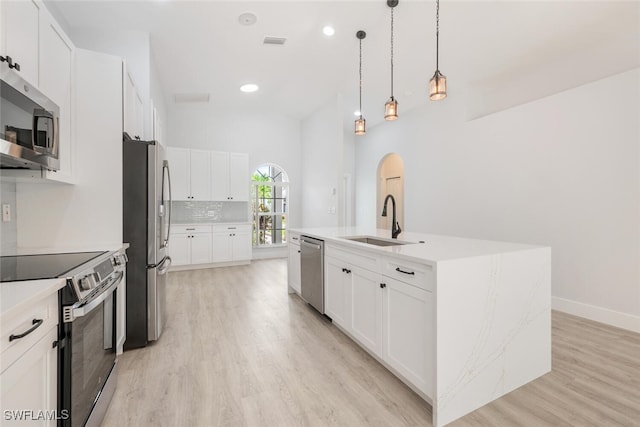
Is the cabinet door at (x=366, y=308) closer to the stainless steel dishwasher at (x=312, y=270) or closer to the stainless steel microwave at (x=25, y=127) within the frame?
the stainless steel dishwasher at (x=312, y=270)

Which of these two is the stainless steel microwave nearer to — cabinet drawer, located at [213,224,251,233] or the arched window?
cabinet drawer, located at [213,224,251,233]

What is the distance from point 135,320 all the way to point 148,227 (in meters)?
0.79

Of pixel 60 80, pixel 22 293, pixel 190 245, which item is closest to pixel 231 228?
pixel 190 245

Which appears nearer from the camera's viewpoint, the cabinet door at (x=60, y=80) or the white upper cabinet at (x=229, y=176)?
the cabinet door at (x=60, y=80)

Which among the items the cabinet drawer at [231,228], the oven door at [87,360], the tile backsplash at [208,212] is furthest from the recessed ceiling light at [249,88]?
the oven door at [87,360]

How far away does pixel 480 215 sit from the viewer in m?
4.43

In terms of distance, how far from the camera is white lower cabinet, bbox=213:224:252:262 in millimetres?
5746

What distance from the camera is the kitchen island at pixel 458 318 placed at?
5.36ft

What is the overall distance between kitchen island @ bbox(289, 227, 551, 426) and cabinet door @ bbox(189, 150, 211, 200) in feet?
14.5

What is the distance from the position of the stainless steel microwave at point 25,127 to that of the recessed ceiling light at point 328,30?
272 cm

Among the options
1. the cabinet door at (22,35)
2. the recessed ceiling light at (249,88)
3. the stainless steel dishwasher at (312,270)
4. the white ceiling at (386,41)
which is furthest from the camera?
the recessed ceiling light at (249,88)

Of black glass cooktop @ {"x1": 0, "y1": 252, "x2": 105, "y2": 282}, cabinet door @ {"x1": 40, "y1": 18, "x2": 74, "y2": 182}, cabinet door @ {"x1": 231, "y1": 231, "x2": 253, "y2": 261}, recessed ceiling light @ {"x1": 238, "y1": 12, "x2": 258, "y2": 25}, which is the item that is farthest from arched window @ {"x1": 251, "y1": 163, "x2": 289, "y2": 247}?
black glass cooktop @ {"x1": 0, "y1": 252, "x2": 105, "y2": 282}

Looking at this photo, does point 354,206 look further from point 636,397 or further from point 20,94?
point 20,94

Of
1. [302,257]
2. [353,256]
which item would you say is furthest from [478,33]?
[302,257]
